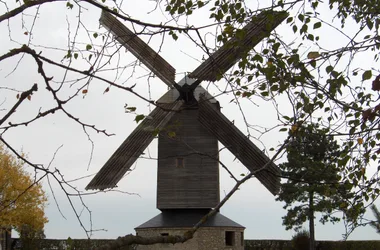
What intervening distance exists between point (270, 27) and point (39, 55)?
2326 mm

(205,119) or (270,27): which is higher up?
(205,119)

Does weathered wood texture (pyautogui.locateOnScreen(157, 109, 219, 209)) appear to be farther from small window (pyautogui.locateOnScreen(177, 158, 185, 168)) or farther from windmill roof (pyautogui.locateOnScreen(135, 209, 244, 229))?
windmill roof (pyautogui.locateOnScreen(135, 209, 244, 229))

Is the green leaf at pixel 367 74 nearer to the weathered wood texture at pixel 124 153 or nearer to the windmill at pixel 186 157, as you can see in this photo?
the windmill at pixel 186 157

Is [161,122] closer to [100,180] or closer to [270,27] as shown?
[100,180]

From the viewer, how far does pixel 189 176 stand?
51.1 feet

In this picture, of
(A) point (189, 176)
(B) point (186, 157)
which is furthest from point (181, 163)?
(A) point (189, 176)

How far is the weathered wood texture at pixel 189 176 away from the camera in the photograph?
1548cm

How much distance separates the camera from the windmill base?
52.0 feet

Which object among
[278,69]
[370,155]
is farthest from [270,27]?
[370,155]

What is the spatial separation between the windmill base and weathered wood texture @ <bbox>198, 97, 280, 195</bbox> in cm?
201

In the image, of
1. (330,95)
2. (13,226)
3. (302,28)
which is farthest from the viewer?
(13,226)

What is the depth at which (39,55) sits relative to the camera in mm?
3926

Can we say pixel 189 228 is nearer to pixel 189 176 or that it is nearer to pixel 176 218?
pixel 176 218

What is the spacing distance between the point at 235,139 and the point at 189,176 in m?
1.67
